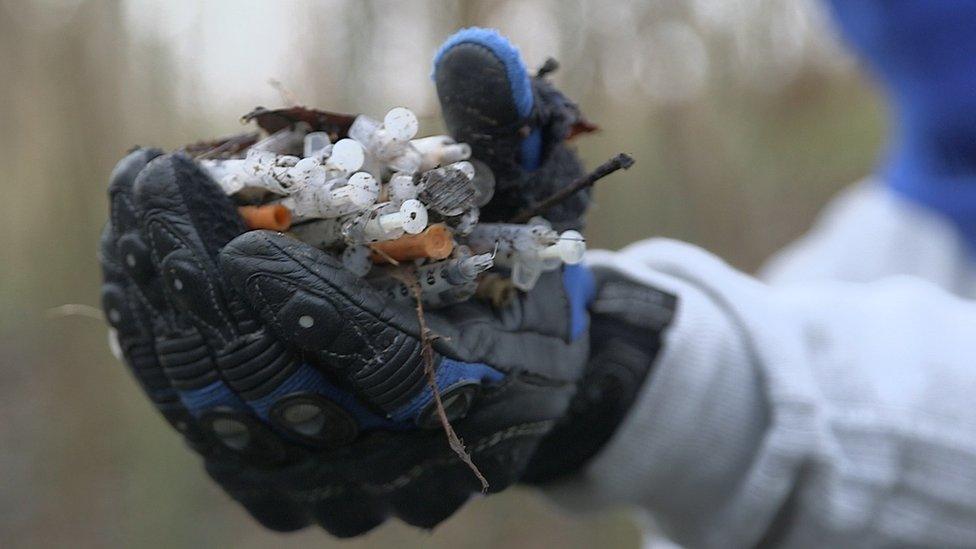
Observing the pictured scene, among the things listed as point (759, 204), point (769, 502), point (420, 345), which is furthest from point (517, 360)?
point (759, 204)

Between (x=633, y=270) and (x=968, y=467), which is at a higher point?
(x=633, y=270)

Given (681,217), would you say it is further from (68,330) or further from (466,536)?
(68,330)

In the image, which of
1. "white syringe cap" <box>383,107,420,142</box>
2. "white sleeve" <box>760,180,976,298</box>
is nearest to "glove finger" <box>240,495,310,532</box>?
"white syringe cap" <box>383,107,420,142</box>

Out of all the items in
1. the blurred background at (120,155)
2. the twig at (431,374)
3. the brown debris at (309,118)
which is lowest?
the blurred background at (120,155)

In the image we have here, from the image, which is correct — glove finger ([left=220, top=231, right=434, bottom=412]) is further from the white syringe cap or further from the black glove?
the black glove

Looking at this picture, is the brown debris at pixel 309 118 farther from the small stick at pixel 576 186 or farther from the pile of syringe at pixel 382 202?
the small stick at pixel 576 186

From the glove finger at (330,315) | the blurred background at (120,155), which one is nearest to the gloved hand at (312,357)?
the glove finger at (330,315)
